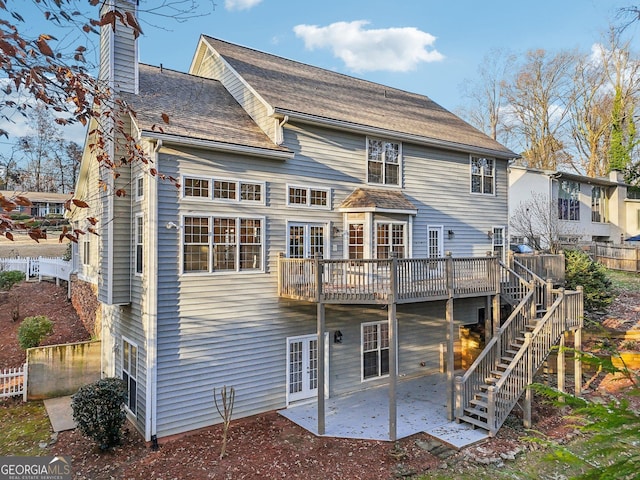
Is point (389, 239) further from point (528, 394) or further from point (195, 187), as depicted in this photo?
point (195, 187)

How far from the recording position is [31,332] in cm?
1294

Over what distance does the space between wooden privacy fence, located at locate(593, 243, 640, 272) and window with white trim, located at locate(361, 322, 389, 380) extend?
18.6 metres

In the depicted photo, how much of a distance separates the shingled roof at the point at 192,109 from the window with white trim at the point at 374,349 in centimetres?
606

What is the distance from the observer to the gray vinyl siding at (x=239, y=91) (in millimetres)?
11320

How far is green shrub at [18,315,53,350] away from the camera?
12.9 meters

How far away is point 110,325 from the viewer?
1177 centimetres

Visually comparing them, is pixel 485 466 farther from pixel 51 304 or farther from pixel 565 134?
pixel 565 134

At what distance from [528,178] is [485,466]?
66.9ft

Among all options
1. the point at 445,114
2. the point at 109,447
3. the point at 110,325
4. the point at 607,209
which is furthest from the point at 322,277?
the point at 607,209

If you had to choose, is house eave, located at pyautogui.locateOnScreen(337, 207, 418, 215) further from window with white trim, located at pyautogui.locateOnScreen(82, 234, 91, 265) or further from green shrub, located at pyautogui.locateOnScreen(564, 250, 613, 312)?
window with white trim, located at pyautogui.locateOnScreen(82, 234, 91, 265)

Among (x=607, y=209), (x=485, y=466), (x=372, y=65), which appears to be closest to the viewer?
(x=485, y=466)

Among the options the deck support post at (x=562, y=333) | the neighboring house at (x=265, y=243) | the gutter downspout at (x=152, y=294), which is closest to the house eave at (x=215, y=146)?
the neighboring house at (x=265, y=243)

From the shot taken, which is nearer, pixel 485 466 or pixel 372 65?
pixel 485 466

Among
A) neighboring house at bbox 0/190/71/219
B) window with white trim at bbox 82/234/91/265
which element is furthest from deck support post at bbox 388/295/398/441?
window with white trim at bbox 82/234/91/265
